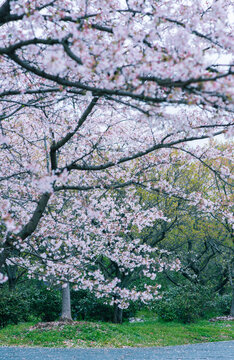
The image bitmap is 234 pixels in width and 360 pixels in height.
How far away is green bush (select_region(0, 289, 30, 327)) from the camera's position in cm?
1439

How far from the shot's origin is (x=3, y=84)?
6.97 meters

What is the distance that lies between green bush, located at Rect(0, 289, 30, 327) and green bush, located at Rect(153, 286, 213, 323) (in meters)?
6.66

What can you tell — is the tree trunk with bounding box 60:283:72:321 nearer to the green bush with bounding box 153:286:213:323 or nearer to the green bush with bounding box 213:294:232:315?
the green bush with bounding box 153:286:213:323

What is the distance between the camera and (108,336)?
1143 cm

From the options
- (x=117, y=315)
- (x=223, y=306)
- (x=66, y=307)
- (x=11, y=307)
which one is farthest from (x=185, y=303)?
→ (x=11, y=307)

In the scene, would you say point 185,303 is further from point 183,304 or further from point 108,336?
point 108,336

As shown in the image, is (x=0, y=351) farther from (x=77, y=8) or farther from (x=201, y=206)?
Answer: (x=77, y=8)

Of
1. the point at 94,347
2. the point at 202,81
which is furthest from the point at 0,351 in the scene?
the point at 202,81

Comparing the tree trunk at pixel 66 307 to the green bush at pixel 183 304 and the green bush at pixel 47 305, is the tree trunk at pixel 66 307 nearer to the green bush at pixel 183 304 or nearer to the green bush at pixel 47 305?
the green bush at pixel 47 305

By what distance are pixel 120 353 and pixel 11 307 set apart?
6.97 m

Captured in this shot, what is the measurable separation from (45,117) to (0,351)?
6.80 metres

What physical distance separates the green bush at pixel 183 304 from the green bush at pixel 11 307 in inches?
262

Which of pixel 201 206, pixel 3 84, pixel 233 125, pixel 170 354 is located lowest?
pixel 170 354

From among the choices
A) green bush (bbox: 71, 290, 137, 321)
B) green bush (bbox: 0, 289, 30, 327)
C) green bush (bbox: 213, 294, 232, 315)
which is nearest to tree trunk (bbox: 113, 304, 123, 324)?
green bush (bbox: 71, 290, 137, 321)
